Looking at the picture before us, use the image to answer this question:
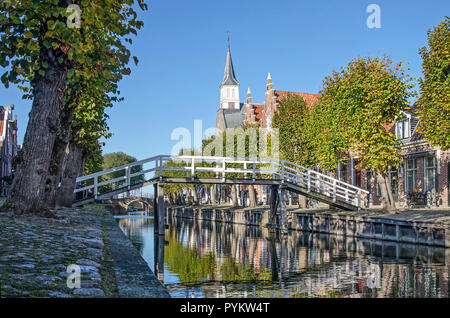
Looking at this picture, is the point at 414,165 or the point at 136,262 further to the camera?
the point at 414,165

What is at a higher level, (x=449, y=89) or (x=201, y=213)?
(x=449, y=89)

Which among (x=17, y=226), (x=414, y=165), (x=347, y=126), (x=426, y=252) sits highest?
(x=347, y=126)

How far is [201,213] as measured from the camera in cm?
5597

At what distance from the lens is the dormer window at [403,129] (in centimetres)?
3588

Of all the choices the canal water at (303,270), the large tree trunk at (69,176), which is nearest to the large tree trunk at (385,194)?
the canal water at (303,270)

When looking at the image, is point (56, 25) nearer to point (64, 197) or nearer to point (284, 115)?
point (64, 197)

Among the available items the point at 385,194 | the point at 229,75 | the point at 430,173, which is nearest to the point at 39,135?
the point at 385,194

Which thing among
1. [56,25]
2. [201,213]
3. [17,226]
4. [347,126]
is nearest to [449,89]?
[347,126]

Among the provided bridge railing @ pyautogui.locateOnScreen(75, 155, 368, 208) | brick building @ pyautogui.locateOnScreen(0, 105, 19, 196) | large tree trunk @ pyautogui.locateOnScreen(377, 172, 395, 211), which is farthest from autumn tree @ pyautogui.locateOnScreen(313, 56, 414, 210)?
brick building @ pyautogui.locateOnScreen(0, 105, 19, 196)

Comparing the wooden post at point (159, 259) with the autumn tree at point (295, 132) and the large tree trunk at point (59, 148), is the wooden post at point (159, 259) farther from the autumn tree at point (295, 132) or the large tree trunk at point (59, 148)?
the autumn tree at point (295, 132)

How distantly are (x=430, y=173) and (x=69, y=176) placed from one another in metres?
22.9

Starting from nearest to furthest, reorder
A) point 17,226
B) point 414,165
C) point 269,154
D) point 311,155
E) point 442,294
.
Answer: point 442,294 < point 17,226 < point 414,165 < point 311,155 < point 269,154
